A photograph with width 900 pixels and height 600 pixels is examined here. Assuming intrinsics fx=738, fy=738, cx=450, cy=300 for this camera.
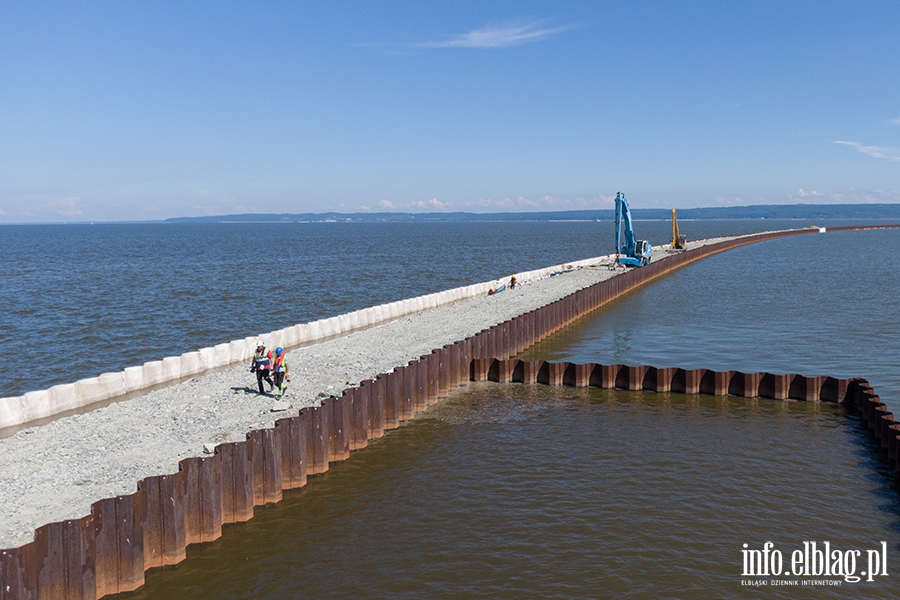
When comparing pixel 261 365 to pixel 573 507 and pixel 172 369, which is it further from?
pixel 573 507

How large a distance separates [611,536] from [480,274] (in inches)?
2429

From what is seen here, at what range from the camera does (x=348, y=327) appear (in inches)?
1270

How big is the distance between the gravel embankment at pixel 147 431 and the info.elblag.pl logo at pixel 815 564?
34.8ft

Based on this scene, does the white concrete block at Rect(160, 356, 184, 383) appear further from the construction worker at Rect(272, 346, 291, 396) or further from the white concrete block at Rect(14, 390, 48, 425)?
the construction worker at Rect(272, 346, 291, 396)

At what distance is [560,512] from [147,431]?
375 inches

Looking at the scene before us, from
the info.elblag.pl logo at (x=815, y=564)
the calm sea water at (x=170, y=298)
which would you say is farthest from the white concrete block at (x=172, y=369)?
the info.elblag.pl logo at (x=815, y=564)

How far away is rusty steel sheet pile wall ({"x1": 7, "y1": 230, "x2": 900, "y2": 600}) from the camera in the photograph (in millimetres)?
9734

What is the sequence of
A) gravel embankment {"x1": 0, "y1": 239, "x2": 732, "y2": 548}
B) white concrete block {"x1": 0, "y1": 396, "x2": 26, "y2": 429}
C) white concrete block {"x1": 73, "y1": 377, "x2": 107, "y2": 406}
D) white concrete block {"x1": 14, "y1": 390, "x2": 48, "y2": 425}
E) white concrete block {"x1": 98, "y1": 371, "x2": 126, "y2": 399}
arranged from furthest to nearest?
white concrete block {"x1": 98, "y1": 371, "x2": 126, "y2": 399} → white concrete block {"x1": 73, "y1": 377, "x2": 107, "y2": 406} → white concrete block {"x1": 14, "y1": 390, "x2": 48, "y2": 425} → white concrete block {"x1": 0, "y1": 396, "x2": 26, "y2": 429} → gravel embankment {"x1": 0, "y1": 239, "x2": 732, "y2": 548}

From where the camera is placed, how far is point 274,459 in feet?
45.4

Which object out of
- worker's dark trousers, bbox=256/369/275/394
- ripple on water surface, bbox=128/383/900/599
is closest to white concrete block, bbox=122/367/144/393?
worker's dark trousers, bbox=256/369/275/394

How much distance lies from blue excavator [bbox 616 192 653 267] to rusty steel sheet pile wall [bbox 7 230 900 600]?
138 feet

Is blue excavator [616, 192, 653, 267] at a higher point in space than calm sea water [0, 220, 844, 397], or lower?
higher

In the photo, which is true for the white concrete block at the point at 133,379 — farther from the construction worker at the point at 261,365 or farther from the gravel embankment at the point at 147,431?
the construction worker at the point at 261,365

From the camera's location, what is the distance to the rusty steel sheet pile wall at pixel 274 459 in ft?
31.9
